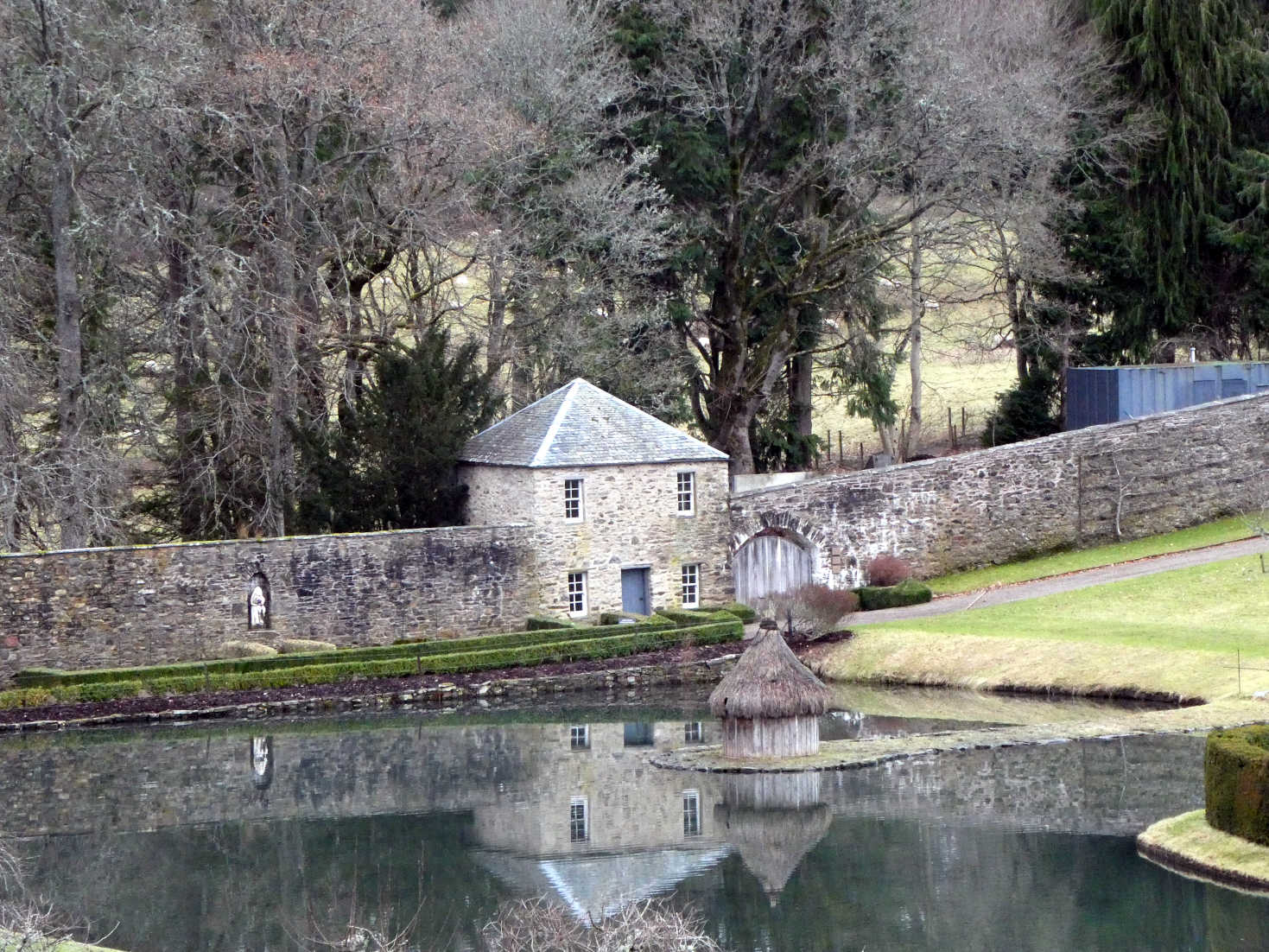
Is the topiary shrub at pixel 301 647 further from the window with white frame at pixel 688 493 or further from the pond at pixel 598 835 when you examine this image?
the window with white frame at pixel 688 493

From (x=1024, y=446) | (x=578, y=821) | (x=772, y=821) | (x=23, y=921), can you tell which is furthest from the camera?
(x=1024, y=446)

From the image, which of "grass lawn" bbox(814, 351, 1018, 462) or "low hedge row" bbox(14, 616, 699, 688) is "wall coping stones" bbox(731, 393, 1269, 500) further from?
"grass lawn" bbox(814, 351, 1018, 462)

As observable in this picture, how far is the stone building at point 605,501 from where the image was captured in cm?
3762

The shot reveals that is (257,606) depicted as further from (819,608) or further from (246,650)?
(819,608)

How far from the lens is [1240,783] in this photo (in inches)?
791

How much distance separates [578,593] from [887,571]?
6919 millimetres

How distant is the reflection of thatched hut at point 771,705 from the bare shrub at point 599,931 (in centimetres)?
744

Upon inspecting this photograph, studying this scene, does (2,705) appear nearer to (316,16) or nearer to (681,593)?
(681,593)

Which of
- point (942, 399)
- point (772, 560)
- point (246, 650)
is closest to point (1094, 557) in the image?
point (772, 560)

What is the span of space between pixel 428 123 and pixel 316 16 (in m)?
3.32

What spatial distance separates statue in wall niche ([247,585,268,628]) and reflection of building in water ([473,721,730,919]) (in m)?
7.73

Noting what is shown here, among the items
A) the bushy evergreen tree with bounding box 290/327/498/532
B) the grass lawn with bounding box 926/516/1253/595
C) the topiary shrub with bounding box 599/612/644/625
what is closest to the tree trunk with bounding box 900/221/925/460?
the grass lawn with bounding box 926/516/1253/595

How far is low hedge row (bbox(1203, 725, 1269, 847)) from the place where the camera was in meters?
19.8

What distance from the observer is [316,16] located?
129ft
